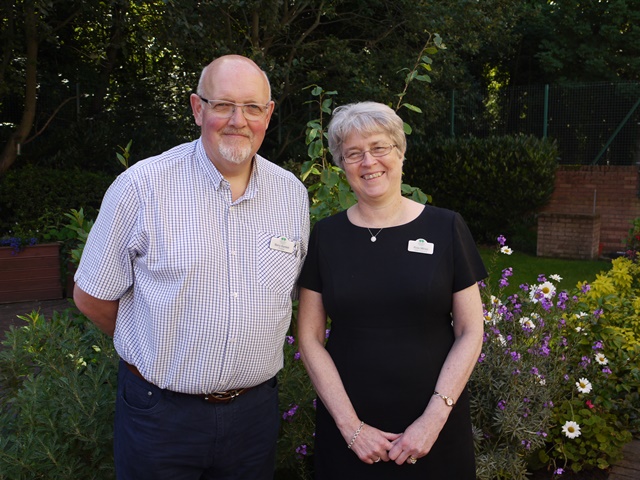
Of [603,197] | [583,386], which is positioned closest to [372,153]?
[583,386]

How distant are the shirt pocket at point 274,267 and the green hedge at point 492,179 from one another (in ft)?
34.7

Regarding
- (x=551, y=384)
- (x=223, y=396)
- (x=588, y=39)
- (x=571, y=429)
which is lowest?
(x=571, y=429)

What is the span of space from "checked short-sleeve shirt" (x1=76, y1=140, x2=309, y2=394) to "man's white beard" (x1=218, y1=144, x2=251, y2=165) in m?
0.09

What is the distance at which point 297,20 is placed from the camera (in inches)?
453

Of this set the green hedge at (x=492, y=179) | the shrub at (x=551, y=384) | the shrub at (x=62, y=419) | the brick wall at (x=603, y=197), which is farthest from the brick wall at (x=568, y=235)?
the shrub at (x=62, y=419)

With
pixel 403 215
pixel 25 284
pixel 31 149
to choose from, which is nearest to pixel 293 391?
pixel 403 215

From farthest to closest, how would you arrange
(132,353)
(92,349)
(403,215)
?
(92,349) < (403,215) < (132,353)

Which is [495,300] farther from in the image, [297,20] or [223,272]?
[297,20]

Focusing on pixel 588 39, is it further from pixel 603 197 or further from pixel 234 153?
pixel 234 153

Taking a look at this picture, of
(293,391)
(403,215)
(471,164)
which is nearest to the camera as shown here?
(403,215)

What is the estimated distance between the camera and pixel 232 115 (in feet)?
6.83

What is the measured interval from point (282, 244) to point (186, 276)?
36 centimetres

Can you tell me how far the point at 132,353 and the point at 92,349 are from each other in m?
1.68

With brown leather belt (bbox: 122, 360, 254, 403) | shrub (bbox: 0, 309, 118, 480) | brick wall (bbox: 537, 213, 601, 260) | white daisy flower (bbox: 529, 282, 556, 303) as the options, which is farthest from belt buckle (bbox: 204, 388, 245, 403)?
brick wall (bbox: 537, 213, 601, 260)
